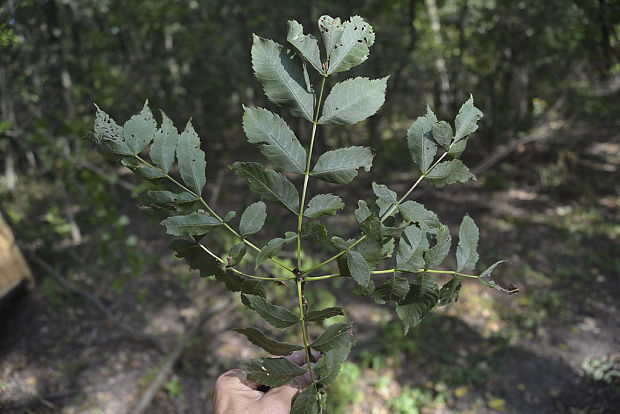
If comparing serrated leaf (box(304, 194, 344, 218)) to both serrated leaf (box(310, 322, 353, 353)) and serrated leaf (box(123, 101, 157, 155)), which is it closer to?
serrated leaf (box(310, 322, 353, 353))

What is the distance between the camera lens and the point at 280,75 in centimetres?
100

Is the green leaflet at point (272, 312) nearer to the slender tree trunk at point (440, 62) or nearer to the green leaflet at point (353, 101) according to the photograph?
the green leaflet at point (353, 101)

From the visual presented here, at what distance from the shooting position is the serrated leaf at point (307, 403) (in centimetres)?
106

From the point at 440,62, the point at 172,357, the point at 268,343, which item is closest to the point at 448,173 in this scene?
the point at 268,343

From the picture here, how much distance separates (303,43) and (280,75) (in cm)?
9

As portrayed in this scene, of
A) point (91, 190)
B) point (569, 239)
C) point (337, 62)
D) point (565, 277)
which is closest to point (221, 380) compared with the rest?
point (337, 62)

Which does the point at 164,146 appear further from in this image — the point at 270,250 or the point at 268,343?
the point at 268,343

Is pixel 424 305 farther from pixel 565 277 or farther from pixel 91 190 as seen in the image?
pixel 565 277

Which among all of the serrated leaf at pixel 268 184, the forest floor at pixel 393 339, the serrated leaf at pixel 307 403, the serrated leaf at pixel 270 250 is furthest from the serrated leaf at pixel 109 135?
the forest floor at pixel 393 339

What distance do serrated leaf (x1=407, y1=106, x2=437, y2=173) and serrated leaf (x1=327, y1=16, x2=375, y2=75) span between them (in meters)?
0.24

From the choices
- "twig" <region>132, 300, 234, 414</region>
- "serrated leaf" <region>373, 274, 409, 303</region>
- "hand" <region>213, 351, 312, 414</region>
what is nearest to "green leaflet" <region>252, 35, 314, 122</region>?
"serrated leaf" <region>373, 274, 409, 303</region>

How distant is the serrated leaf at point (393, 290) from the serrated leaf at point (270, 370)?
0.93 ft

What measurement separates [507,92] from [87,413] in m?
9.72

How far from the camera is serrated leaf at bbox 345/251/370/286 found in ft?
3.28
